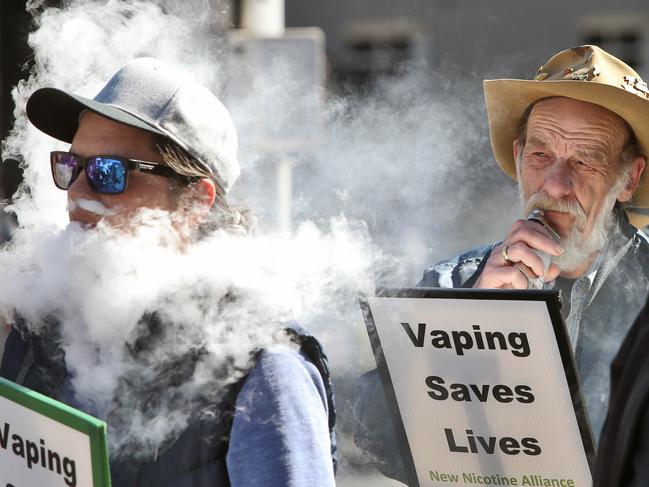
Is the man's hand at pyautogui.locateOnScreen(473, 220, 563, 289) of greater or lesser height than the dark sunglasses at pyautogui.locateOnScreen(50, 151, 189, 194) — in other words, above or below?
below

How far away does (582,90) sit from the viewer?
9.08ft

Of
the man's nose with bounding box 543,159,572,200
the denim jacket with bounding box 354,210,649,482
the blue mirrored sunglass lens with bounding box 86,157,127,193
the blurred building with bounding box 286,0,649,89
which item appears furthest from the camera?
the blurred building with bounding box 286,0,649,89

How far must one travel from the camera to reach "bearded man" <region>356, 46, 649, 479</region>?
244 cm

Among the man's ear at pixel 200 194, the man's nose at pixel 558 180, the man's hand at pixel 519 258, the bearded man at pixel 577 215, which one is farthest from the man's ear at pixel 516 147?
the man's ear at pixel 200 194

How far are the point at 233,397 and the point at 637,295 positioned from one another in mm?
1192

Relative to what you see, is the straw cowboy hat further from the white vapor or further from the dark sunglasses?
the dark sunglasses

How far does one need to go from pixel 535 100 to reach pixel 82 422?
5.33 feet

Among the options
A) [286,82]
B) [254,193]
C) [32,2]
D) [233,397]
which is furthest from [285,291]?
[286,82]

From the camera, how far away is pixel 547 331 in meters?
2.03

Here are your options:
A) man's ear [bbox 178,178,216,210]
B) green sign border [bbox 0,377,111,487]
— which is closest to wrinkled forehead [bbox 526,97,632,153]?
man's ear [bbox 178,178,216,210]

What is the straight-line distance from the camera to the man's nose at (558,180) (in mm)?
2662

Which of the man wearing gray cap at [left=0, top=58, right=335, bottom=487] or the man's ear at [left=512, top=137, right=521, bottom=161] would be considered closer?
the man wearing gray cap at [left=0, top=58, right=335, bottom=487]

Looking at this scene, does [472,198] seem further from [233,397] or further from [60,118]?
[233,397]

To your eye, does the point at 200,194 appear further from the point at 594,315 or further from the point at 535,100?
the point at 535,100
